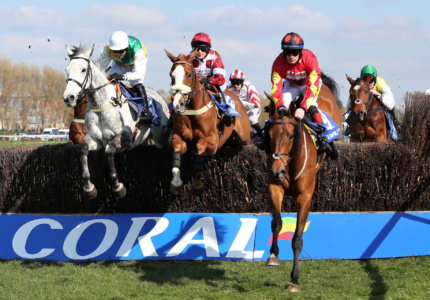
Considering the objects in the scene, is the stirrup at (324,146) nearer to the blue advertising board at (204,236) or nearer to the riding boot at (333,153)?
the riding boot at (333,153)

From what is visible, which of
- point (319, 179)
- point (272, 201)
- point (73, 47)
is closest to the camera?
point (272, 201)

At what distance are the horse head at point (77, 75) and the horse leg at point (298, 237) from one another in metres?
2.94

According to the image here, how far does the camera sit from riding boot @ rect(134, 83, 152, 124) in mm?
8023

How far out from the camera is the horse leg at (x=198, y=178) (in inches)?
298

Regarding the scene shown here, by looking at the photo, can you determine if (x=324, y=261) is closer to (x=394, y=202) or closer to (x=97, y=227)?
(x=394, y=202)

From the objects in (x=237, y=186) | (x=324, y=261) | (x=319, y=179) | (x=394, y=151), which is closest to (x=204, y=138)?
(x=237, y=186)

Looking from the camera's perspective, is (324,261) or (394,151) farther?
(394,151)

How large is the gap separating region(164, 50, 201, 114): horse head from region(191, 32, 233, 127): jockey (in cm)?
84

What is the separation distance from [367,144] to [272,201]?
2.69 metres

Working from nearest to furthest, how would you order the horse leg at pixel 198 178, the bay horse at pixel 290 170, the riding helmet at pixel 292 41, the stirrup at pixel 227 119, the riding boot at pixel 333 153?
the bay horse at pixel 290 170
the riding helmet at pixel 292 41
the riding boot at pixel 333 153
the horse leg at pixel 198 178
the stirrup at pixel 227 119

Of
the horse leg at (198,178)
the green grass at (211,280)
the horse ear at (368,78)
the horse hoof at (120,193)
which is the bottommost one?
the green grass at (211,280)

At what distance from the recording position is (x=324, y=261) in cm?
722

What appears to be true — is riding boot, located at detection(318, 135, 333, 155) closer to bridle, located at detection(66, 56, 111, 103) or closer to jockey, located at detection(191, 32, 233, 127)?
jockey, located at detection(191, 32, 233, 127)

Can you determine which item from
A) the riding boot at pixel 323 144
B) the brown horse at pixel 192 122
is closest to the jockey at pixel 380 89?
the brown horse at pixel 192 122
